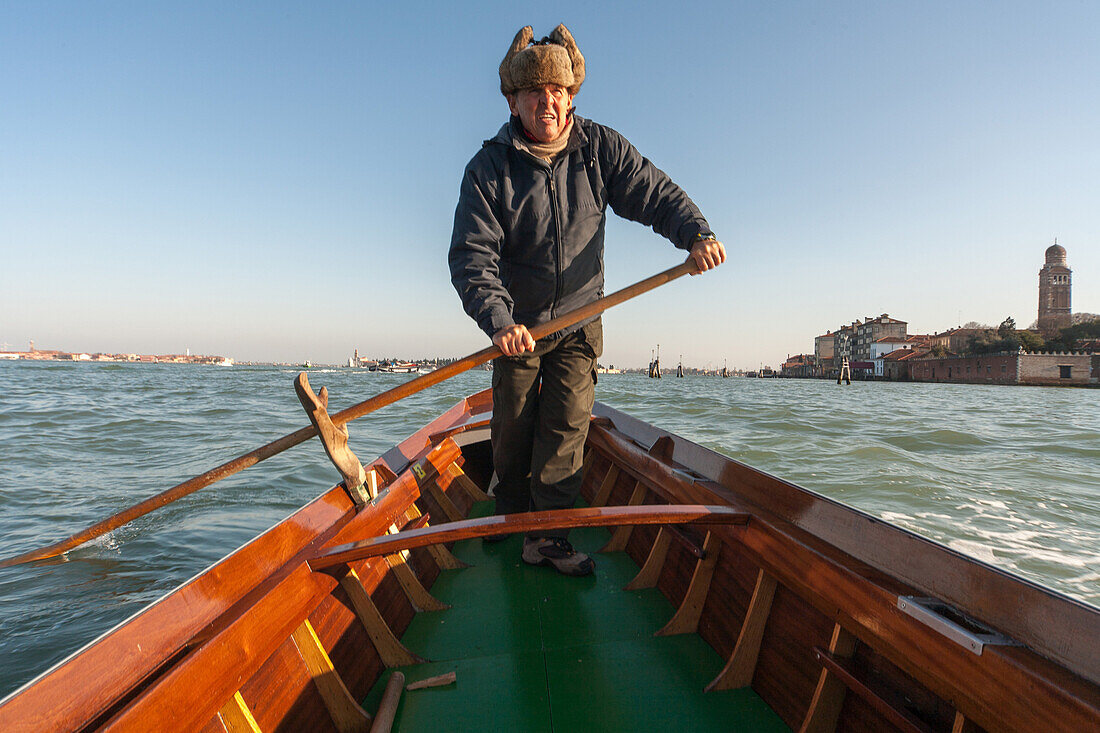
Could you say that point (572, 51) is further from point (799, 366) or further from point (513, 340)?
point (799, 366)

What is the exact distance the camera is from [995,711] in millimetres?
883

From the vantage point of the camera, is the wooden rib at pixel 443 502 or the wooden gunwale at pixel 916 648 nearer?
the wooden gunwale at pixel 916 648

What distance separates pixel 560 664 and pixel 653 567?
0.67m

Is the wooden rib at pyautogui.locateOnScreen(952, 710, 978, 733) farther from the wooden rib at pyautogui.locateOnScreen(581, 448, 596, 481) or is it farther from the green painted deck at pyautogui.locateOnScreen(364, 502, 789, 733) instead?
the wooden rib at pyautogui.locateOnScreen(581, 448, 596, 481)

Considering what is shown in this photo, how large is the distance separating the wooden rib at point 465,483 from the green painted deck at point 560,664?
1062 millimetres

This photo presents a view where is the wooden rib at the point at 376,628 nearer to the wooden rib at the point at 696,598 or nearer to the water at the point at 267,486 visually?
the wooden rib at the point at 696,598

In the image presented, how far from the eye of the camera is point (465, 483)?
3471mm

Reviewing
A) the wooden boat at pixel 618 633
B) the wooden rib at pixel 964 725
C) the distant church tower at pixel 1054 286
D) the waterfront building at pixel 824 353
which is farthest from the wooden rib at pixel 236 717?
the distant church tower at pixel 1054 286

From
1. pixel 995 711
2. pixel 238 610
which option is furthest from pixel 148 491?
pixel 995 711

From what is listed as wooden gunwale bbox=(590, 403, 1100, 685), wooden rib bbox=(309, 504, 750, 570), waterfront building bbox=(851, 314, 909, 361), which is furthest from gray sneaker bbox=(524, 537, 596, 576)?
waterfront building bbox=(851, 314, 909, 361)

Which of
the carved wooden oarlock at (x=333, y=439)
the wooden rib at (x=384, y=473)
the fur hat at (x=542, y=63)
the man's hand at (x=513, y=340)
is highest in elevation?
the fur hat at (x=542, y=63)

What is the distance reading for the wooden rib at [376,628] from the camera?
5.54ft

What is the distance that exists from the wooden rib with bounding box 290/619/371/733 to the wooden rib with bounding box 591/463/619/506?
5.76 feet

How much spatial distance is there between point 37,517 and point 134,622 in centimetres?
540
